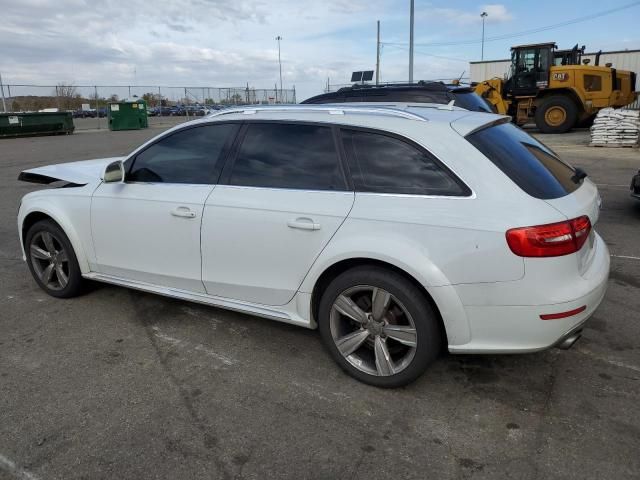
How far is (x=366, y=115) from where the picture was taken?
3311 mm

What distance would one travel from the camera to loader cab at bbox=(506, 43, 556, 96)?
66.7 ft

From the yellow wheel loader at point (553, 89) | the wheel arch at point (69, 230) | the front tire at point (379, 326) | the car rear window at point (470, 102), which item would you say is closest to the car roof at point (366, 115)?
the front tire at point (379, 326)

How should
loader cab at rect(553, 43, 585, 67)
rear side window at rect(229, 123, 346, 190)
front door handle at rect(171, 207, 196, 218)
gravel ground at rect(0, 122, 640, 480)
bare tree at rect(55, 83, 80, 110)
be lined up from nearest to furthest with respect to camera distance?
1. gravel ground at rect(0, 122, 640, 480)
2. rear side window at rect(229, 123, 346, 190)
3. front door handle at rect(171, 207, 196, 218)
4. loader cab at rect(553, 43, 585, 67)
5. bare tree at rect(55, 83, 80, 110)

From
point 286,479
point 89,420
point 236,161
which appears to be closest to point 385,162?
point 236,161

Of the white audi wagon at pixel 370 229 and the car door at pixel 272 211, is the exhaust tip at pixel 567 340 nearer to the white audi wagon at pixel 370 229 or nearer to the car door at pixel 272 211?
the white audi wagon at pixel 370 229

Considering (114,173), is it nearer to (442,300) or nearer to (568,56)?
(442,300)

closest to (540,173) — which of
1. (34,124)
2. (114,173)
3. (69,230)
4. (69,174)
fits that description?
(114,173)

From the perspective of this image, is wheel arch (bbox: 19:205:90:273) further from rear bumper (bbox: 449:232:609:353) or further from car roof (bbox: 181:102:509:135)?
rear bumper (bbox: 449:232:609:353)

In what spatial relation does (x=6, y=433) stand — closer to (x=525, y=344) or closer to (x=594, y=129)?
(x=525, y=344)

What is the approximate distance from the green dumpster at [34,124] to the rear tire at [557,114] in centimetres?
2252

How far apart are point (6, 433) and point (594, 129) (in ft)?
56.6

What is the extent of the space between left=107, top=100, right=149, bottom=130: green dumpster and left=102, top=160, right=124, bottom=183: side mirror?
95.3ft

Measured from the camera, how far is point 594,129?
1620 centimetres

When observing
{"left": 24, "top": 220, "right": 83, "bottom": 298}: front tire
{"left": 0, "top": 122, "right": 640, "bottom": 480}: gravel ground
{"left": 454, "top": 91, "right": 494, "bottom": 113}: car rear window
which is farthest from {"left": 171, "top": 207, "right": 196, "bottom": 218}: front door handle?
{"left": 454, "top": 91, "right": 494, "bottom": 113}: car rear window
